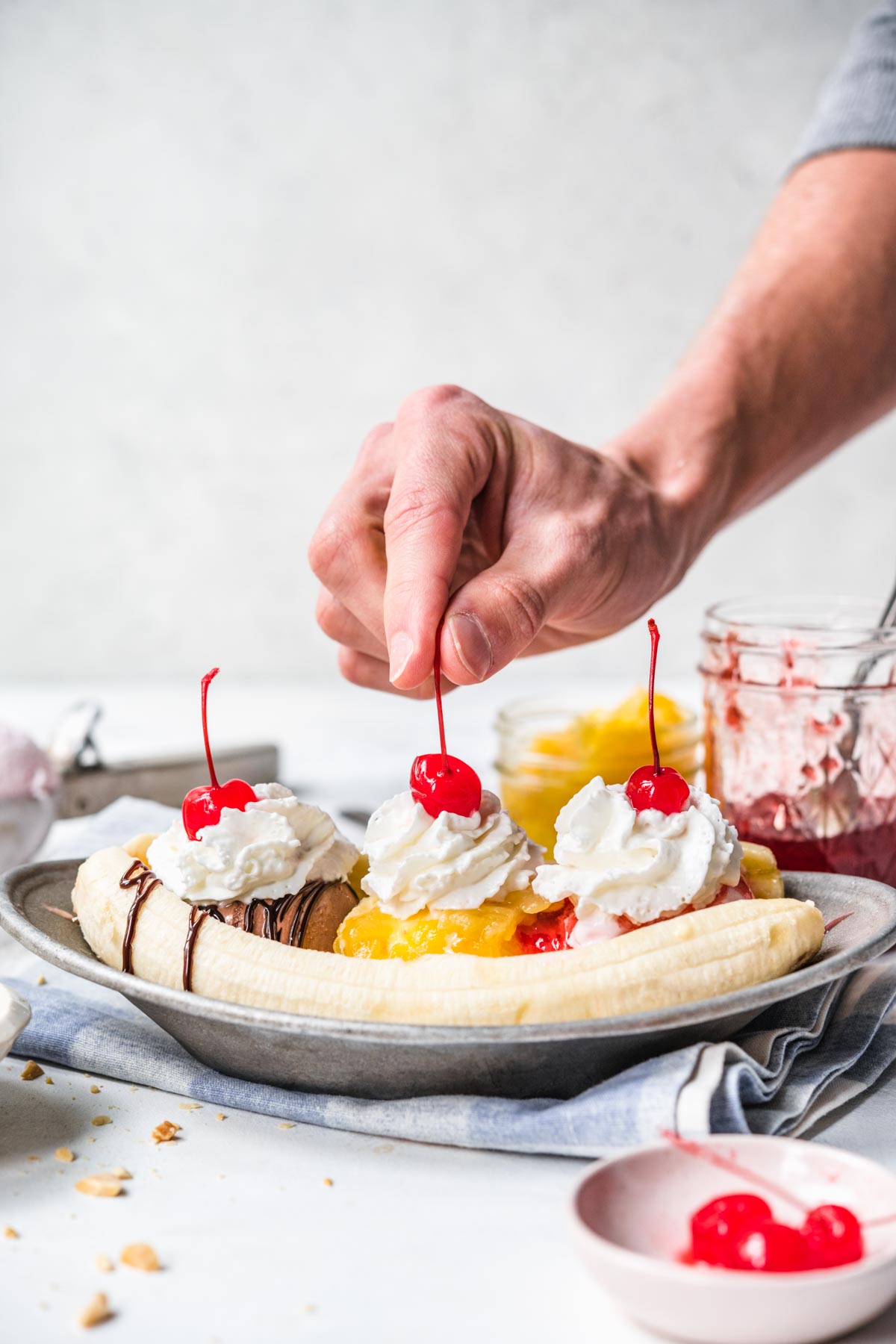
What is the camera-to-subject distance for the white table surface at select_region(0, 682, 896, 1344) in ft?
2.12

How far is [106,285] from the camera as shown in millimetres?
3637

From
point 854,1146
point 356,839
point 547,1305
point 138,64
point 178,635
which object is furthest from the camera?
point 178,635

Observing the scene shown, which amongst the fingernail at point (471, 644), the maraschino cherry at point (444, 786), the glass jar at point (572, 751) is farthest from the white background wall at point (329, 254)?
the maraschino cherry at point (444, 786)

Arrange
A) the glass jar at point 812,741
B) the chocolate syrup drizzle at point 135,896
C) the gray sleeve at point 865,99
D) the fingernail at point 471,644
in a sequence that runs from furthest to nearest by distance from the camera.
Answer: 1. the gray sleeve at point 865,99
2. the glass jar at point 812,741
3. the fingernail at point 471,644
4. the chocolate syrup drizzle at point 135,896

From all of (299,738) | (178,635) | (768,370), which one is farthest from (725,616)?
(178,635)

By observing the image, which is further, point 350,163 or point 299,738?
point 350,163

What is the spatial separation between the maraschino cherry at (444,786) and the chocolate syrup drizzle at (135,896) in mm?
212

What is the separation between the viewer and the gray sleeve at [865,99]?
172cm

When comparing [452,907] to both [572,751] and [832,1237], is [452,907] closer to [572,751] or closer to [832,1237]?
[832,1237]

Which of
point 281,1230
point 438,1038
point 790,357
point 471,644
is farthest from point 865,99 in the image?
point 281,1230

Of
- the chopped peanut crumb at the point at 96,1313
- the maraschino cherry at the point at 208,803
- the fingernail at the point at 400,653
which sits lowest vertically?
the chopped peanut crumb at the point at 96,1313

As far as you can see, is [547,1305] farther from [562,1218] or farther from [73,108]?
[73,108]

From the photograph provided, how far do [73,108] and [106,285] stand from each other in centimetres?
47

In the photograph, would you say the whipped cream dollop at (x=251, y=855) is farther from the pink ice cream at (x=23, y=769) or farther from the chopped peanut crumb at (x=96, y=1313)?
the pink ice cream at (x=23, y=769)
